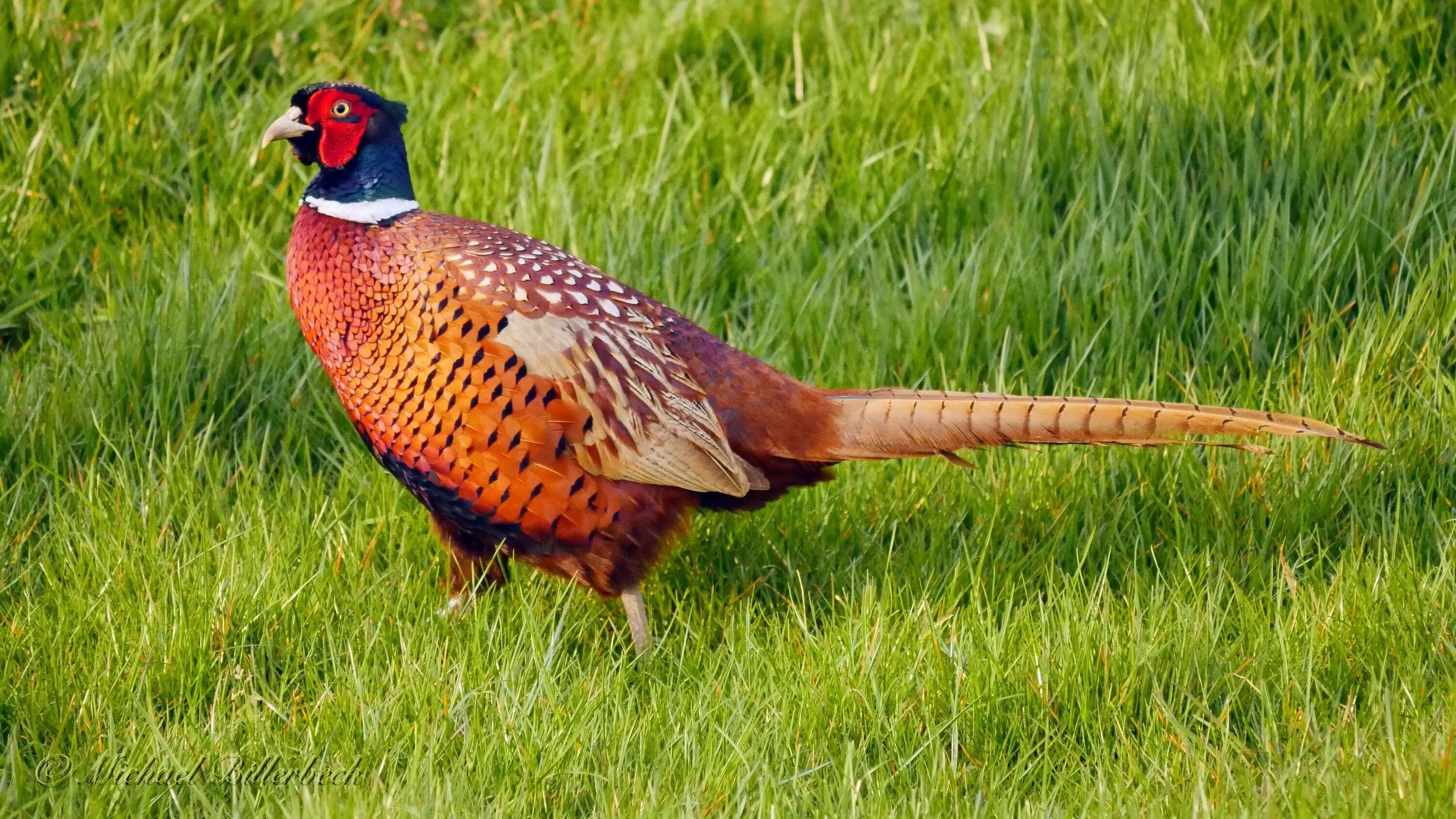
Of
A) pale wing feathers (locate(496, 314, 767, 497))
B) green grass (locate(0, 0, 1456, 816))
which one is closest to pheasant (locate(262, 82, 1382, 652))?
pale wing feathers (locate(496, 314, 767, 497))

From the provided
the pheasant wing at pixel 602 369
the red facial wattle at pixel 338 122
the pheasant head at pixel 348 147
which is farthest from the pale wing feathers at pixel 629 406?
the red facial wattle at pixel 338 122

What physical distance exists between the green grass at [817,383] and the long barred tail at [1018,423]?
0.98ft

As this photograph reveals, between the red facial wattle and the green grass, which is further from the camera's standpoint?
the red facial wattle

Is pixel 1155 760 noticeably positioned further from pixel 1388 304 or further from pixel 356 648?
pixel 1388 304

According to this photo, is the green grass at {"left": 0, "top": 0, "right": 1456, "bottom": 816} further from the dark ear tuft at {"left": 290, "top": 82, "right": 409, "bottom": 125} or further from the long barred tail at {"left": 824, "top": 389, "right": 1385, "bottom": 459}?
the dark ear tuft at {"left": 290, "top": 82, "right": 409, "bottom": 125}

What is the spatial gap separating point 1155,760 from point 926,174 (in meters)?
2.07

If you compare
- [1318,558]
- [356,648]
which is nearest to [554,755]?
[356,648]

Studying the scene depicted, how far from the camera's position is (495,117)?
14.5 ft

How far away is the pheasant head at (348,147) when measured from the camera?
316cm

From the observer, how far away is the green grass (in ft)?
8.61

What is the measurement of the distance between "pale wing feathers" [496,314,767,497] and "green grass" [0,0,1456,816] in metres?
0.32

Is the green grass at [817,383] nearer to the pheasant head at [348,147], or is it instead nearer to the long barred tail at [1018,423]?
the long barred tail at [1018,423]

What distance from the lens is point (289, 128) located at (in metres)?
3.15

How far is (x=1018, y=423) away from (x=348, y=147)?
152 centimetres
